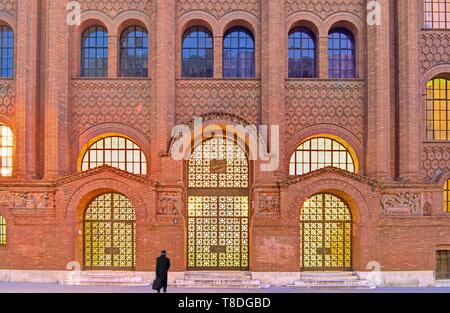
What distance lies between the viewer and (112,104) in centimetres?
2091

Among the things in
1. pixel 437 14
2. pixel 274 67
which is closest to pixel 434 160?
pixel 437 14

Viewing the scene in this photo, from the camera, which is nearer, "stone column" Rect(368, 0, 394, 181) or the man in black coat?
the man in black coat

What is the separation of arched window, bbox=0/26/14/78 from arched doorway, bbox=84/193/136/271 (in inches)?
292

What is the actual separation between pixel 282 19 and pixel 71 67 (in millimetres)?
9803

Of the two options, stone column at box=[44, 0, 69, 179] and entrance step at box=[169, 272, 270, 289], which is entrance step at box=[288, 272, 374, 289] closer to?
entrance step at box=[169, 272, 270, 289]

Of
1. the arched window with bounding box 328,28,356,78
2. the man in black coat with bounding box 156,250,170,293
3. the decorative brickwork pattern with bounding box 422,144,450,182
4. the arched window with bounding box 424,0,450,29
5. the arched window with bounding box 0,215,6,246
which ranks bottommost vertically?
the man in black coat with bounding box 156,250,170,293

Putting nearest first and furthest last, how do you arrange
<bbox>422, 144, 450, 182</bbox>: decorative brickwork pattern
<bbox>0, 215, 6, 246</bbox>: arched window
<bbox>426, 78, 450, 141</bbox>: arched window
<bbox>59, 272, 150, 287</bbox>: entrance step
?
1. <bbox>59, 272, 150, 287</bbox>: entrance step
2. <bbox>0, 215, 6, 246</bbox>: arched window
3. <bbox>422, 144, 450, 182</bbox>: decorative brickwork pattern
4. <bbox>426, 78, 450, 141</bbox>: arched window

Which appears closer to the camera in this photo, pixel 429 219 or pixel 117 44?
pixel 429 219

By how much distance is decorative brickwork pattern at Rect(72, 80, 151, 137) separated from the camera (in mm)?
20844

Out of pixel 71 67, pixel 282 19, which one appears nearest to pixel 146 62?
pixel 71 67

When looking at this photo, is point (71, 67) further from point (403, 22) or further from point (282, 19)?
point (403, 22)

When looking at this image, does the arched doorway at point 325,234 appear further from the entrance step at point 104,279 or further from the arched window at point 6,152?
the arched window at point 6,152

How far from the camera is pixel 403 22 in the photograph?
20734 millimetres

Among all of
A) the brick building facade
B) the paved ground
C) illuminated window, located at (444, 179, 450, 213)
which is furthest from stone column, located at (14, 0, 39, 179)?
illuminated window, located at (444, 179, 450, 213)
